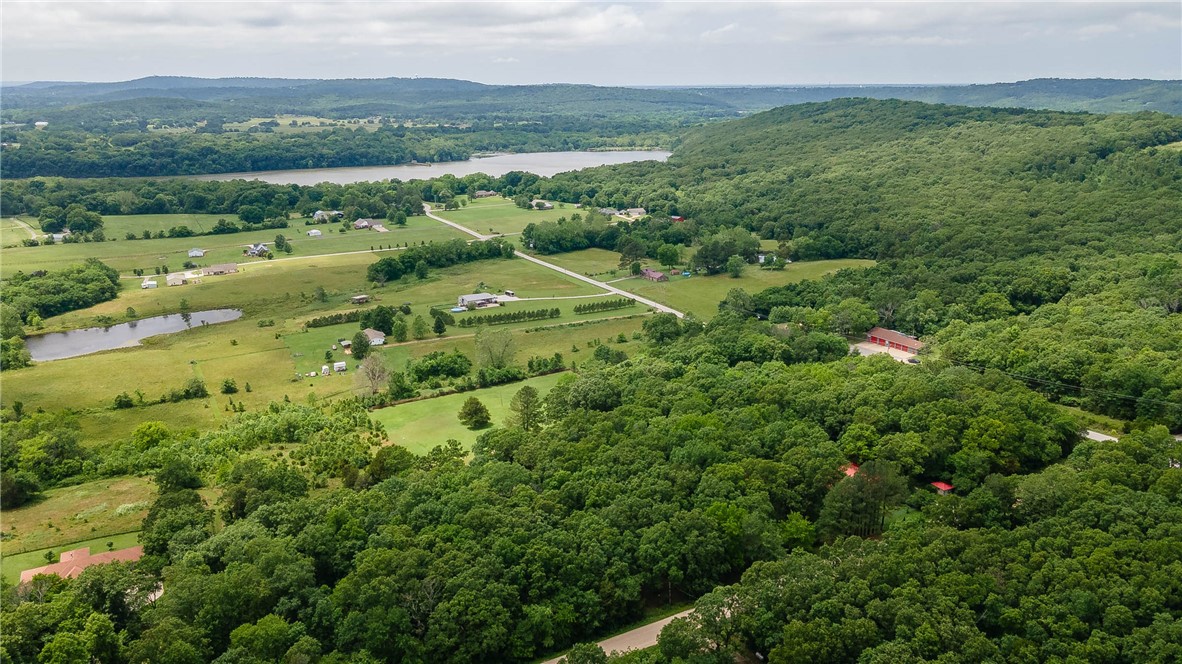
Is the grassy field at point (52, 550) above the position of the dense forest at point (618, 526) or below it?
below

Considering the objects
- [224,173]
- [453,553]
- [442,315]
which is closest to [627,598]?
[453,553]

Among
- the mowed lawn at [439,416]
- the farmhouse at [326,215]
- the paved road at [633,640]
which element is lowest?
the mowed lawn at [439,416]

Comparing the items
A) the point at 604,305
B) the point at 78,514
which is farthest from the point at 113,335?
the point at 604,305

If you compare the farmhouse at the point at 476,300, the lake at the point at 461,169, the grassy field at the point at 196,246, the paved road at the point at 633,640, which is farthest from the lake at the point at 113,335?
the lake at the point at 461,169

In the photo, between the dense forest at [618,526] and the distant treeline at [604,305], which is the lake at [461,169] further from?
the dense forest at [618,526]

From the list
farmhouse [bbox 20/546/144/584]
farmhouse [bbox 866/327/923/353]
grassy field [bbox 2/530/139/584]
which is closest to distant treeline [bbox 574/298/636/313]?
farmhouse [bbox 866/327/923/353]

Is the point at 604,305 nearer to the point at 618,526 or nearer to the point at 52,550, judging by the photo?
the point at 618,526

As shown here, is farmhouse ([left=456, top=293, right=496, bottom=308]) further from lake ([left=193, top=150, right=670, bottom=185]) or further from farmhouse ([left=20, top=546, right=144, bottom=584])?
lake ([left=193, top=150, right=670, bottom=185])
